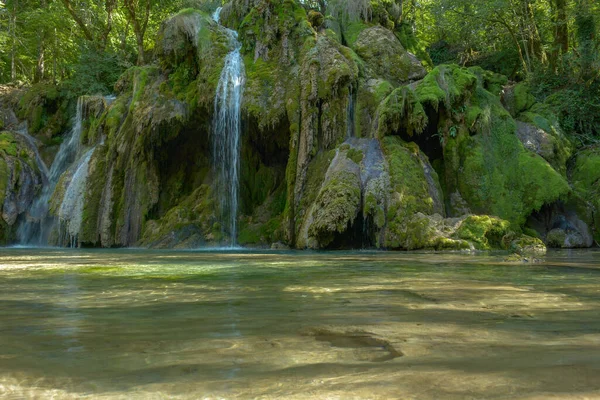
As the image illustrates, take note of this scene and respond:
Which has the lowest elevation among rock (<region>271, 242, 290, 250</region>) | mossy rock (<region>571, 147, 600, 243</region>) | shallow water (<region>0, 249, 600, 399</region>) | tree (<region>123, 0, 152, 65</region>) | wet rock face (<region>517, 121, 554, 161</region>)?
rock (<region>271, 242, 290, 250</region>)

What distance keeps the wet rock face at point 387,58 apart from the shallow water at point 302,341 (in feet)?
48.7

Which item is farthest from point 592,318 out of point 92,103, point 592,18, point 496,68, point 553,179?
point 496,68

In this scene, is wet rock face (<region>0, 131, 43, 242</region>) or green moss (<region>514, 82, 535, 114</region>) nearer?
green moss (<region>514, 82, 535, 114</region>)

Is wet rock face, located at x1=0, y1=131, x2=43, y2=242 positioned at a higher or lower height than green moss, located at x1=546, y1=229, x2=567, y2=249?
higher

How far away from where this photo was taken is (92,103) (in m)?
20.7

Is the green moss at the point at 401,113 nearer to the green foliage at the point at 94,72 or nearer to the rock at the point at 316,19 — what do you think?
the rock at the point at 316,19

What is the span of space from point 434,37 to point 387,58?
15.3 m

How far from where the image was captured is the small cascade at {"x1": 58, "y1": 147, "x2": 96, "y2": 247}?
17250 millimetres

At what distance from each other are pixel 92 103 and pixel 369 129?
38.7ft

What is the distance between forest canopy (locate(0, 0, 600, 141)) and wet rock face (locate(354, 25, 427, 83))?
1.46 metres

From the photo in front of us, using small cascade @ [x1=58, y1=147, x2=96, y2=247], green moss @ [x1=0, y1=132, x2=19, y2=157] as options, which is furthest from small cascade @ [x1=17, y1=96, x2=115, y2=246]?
green moss @ [x1=0, y1=132, x2=19, y2=157]

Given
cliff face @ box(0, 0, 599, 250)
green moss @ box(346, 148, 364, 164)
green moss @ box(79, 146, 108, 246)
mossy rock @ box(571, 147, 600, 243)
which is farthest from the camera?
green moss @ box(79, 146, 108, 246)

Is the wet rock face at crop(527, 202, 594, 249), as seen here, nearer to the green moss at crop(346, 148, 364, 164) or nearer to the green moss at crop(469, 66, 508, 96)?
the green moss at crop(346, 148, 364, 164)

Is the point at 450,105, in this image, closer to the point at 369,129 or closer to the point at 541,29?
the point at 369,129
